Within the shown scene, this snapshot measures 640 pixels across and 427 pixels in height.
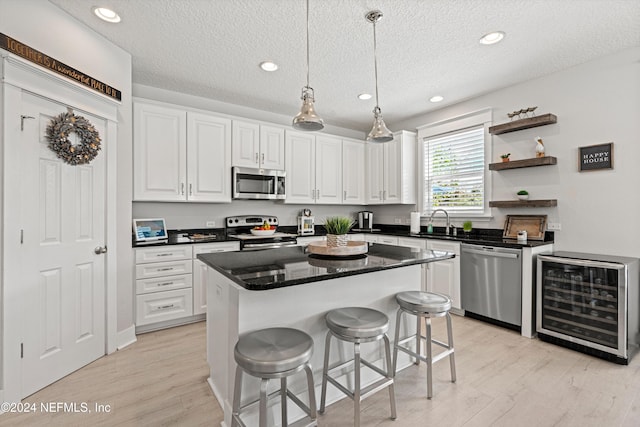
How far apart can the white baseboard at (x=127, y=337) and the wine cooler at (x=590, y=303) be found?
4018 mm

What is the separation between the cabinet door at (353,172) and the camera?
5.00 meters

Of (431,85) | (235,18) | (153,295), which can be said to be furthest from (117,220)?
(431,85)

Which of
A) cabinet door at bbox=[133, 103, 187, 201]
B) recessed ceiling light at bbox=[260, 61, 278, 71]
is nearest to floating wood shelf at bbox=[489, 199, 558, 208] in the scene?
recessed ceiling light at bbox=[260, 61, 278, 71]

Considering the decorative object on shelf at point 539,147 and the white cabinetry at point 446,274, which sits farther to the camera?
the white cabinetry at point 446,274

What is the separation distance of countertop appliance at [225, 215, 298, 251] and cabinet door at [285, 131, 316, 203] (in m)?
0.51

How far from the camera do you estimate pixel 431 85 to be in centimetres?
356

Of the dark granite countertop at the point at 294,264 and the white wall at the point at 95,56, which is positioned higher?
the white wall at the point at 95,56

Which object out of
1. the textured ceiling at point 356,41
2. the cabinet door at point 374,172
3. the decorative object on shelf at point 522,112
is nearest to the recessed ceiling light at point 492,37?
the textured ceiling at point 356,41

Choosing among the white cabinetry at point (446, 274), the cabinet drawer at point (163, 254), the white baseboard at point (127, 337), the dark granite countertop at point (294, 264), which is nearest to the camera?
the dark granite countertop at point (294, 264)

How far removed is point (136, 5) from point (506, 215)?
4.33 metres

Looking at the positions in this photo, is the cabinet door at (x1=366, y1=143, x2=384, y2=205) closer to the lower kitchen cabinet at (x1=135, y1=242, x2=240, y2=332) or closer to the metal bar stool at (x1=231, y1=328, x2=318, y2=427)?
the lower kitchen cabinet at (x1=135, y1=242, x2=240, y2=332)

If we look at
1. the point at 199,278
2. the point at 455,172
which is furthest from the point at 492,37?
the point at 199,278

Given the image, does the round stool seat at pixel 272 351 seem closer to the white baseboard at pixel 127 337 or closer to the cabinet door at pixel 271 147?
the white baseboard at pixel 127 337

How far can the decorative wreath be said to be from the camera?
84.0 inches
